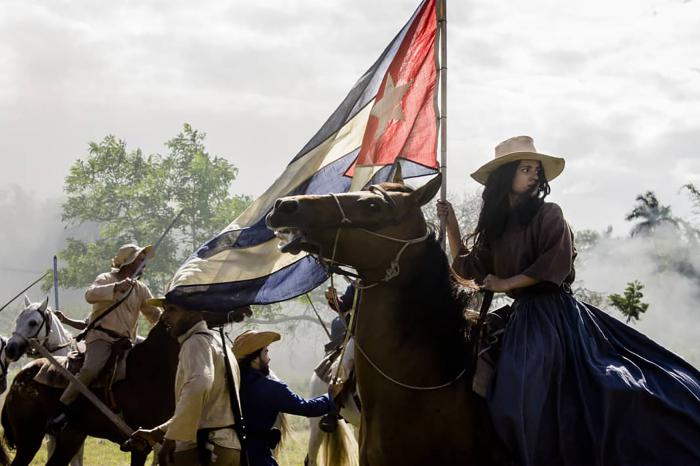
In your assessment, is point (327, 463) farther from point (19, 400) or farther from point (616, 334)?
point (19, 400)

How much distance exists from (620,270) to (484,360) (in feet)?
140

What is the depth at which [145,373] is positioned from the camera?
32.3 feet

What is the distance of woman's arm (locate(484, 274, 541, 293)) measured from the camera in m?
5.11

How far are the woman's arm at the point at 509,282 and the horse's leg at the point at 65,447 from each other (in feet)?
21.2

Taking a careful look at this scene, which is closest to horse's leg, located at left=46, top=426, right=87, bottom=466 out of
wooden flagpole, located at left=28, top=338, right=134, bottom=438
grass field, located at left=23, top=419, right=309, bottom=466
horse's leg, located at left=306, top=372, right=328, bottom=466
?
wooden flagpole, located at left=28, top=338, right=134, bottom=438

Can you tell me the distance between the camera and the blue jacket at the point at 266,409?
7.35 m

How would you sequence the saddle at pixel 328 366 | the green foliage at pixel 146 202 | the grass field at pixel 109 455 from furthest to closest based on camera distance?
the green foliage at pixel 146 202, the grass field at pixel 109 455, the saddle at pixel 328 366

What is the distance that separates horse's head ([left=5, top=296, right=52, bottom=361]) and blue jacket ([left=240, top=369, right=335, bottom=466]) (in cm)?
471

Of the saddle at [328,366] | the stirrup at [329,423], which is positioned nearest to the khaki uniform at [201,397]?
the stirrup at [329,423]

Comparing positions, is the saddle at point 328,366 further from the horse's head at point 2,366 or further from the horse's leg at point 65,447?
the horse's head at point 2,366

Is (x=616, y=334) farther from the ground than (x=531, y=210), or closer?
closer

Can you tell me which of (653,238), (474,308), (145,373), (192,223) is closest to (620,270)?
(653,238)

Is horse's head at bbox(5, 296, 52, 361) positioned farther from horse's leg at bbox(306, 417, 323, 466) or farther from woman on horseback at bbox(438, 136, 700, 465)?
woman on horseback at bbox(438, 136, 700, 465)

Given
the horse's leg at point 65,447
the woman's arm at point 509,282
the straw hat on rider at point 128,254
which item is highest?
the woman's arm at point 509,282
